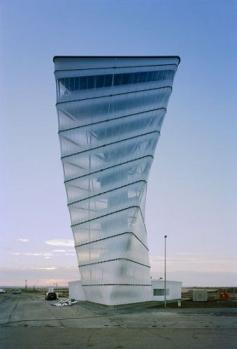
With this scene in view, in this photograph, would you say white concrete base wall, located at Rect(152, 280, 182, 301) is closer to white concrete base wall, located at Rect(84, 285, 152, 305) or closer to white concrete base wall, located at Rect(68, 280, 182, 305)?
white concrete base wall, located at Rect(68, 280, 182, 305)

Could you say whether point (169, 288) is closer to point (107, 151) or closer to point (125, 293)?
point (125, 293)

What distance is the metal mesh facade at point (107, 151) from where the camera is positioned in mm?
65312

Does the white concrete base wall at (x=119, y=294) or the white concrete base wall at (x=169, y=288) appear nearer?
the white concrete base wall at (x=119, y=294)

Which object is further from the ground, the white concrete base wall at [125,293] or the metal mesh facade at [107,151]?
the metal mesh facade at [107,151]

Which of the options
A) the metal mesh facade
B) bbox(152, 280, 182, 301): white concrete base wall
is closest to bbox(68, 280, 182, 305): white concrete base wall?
bbox(152, 280, 182, 301): white concrete base wall

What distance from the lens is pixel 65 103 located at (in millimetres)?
68938

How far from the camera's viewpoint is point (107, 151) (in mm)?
66750

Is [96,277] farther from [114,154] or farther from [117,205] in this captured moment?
[114,154]

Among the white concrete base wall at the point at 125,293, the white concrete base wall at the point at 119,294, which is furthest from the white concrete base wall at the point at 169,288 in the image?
the white concrete base wall at the point at 119,294

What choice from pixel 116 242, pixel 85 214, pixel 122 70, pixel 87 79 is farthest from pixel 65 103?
pixel 116 242

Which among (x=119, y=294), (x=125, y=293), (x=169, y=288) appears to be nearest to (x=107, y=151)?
(x=125, y=293)

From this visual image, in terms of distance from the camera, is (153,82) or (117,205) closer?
(117,205)

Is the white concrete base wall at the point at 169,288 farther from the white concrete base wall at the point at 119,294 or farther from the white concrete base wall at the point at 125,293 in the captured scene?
the white concrete base wall at the point at 119,294

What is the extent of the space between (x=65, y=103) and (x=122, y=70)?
8539mm
